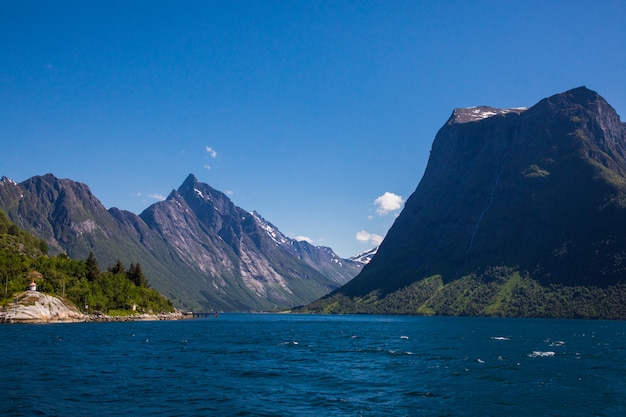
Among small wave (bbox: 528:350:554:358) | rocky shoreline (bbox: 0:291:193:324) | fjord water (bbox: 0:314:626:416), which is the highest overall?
rocky shoreline (bbox: 0:291:193:324)

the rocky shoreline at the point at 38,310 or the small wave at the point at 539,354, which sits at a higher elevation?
the rocky shoreline at the point at 38,310

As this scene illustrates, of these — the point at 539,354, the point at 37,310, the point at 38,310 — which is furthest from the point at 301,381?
the point at 38,310

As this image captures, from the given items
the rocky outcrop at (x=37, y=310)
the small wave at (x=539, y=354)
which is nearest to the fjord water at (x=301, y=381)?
the small wave at (x=539, y=354)

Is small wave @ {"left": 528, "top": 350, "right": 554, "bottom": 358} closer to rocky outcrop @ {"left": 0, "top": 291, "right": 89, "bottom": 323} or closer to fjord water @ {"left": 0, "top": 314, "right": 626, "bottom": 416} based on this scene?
fjord water @ {"left": 0, "top": 314, "right": 626, "bottom": 416}

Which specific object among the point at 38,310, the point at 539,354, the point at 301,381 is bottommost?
the point at 539,354

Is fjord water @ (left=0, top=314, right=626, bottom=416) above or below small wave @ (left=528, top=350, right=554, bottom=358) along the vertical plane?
above

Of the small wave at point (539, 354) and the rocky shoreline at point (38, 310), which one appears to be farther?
the rocky shoreline at point (38, 310)

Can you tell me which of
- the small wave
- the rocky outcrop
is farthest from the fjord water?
the rocky outcrop

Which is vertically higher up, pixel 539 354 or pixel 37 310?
pixel 37 310

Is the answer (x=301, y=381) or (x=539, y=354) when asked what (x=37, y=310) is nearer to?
(x=301, y=381)

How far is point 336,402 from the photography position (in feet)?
166

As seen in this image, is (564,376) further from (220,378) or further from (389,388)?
(220,378)

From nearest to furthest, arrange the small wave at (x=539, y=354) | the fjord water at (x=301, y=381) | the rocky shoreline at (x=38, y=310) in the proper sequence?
1. the fjord water at (x=301, y=381)
2. the small wave at (x=539, y=354)
3. the rocky shoreline at (x=38, y=310)

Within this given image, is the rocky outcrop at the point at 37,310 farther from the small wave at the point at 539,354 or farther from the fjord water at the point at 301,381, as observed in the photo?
the small wave at the point at 539,354
